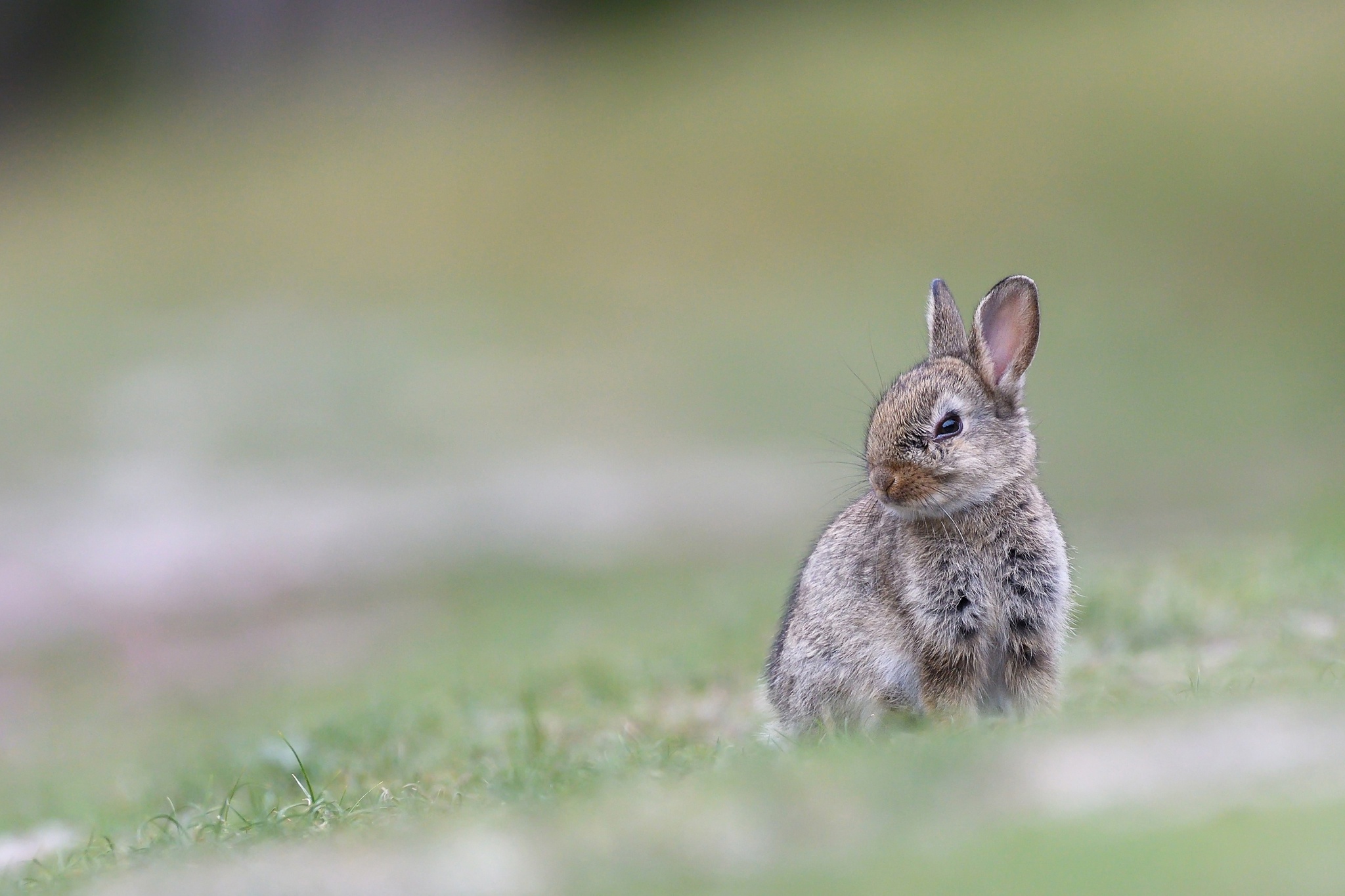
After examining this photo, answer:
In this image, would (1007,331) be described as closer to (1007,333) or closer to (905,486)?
(1007,333)

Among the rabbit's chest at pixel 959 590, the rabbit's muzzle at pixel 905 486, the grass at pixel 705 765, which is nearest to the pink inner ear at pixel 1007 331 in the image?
the rabbit's muzzle at pixel 905 486

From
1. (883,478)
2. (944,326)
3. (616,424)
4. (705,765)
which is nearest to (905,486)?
(883,478)

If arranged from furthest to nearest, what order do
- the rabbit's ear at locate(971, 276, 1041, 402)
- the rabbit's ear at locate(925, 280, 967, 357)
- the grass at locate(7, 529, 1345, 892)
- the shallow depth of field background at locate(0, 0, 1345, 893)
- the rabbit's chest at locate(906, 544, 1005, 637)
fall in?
the rabbit's ear at locate(925, 280, 967, 357) → the rabbit's ear at locate(971, 276, 1041, 402) → the rabbit's chest at locate(906, 544, 1005, 637) → the shallow depth of field background at locate(0, 0, 1345, 893) → the grass at locate(7, 529, 1345, 892)

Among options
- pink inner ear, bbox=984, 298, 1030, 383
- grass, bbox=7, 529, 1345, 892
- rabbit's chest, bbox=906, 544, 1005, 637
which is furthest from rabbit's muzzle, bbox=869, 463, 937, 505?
grass, bbox=7, 529, 1345, 892

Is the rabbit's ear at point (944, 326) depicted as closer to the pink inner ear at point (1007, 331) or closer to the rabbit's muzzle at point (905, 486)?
the pink inner ear at point (1007, 331)

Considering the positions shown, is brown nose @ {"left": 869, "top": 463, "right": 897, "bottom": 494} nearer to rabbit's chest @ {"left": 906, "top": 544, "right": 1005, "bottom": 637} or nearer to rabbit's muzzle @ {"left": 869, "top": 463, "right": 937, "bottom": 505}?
rabbit's muzzle @ {"left": 869, "top": 463, "right": 937, "bottom": 505}

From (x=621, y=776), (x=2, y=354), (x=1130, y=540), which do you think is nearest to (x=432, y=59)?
(x=2, y=354)

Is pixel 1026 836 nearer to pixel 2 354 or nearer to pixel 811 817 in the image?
pixel 811 817
